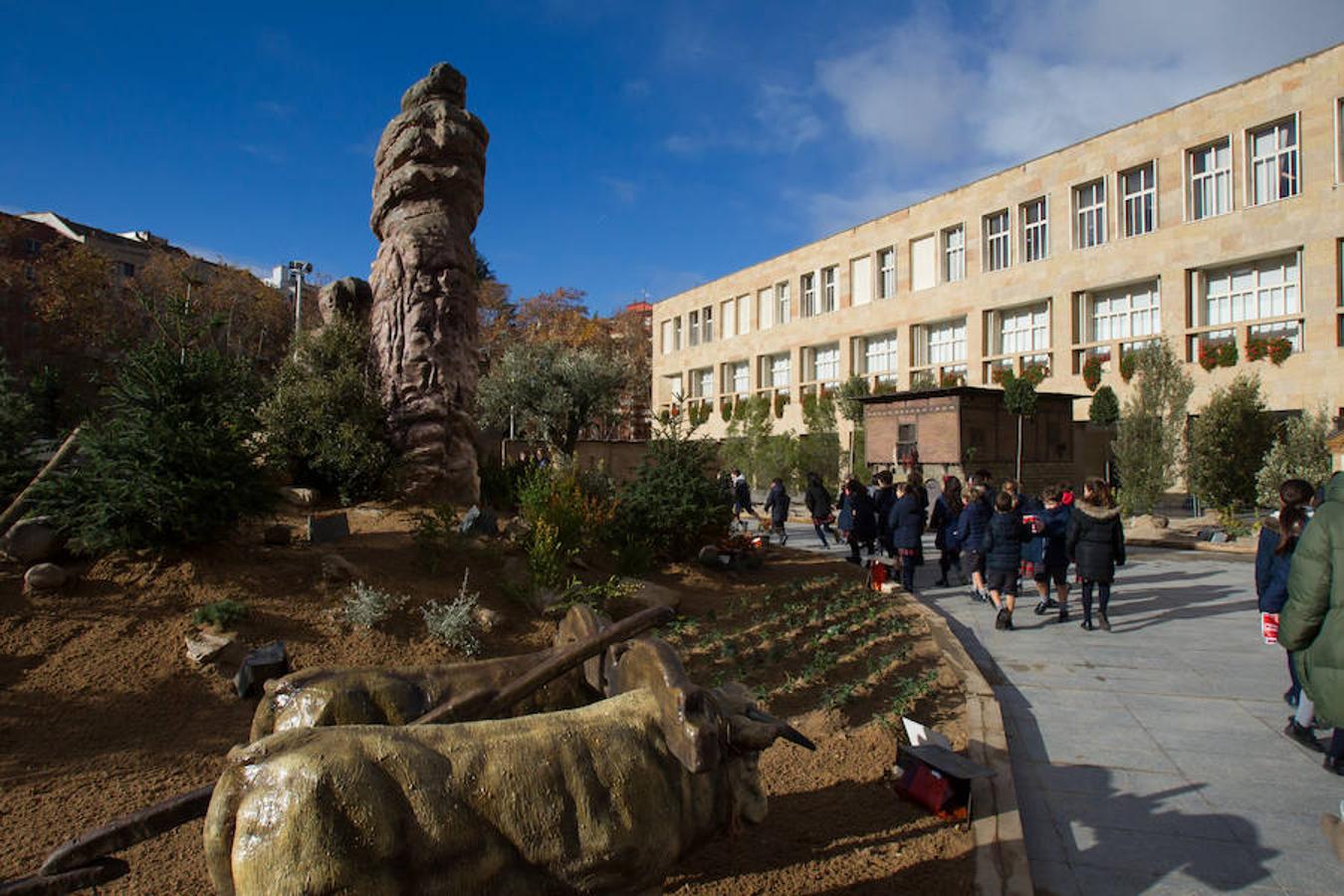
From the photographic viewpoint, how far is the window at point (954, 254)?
33.7 metres

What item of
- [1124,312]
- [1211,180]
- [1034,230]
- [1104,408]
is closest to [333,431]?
[1104,408]

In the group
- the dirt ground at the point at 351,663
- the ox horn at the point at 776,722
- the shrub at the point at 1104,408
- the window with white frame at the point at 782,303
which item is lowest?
the dirt ground at the point at 351,663

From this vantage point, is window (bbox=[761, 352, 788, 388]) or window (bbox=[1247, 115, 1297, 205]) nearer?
window (bbox=[1247, 115, 1297, 205])

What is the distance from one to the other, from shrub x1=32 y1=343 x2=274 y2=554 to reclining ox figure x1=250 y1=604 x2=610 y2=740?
436 centimetres

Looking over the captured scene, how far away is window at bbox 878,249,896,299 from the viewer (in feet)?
121

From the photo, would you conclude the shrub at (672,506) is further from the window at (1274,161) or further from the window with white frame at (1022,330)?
the window with white frame at (1022,330)

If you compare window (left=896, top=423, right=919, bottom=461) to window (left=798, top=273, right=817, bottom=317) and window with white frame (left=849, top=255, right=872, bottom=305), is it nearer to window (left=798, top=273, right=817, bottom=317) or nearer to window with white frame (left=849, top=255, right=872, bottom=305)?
window with white frame (left=849, top=255, right=872, bottom=305)

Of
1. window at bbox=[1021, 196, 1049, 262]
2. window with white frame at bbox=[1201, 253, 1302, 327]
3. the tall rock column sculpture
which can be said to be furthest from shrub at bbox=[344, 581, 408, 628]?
window at bbox=[1021, 196, 1049, 262]

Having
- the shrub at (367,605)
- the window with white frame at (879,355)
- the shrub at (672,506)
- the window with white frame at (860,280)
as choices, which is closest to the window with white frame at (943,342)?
the window with white frame at (879,355)

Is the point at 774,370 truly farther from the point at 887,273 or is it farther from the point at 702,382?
the point at 887,273

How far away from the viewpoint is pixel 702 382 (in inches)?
1923

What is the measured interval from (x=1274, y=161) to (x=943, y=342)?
533 inches

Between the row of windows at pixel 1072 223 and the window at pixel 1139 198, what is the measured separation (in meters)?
0.03

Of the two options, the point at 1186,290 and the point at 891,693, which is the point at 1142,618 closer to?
the point at 891,693
